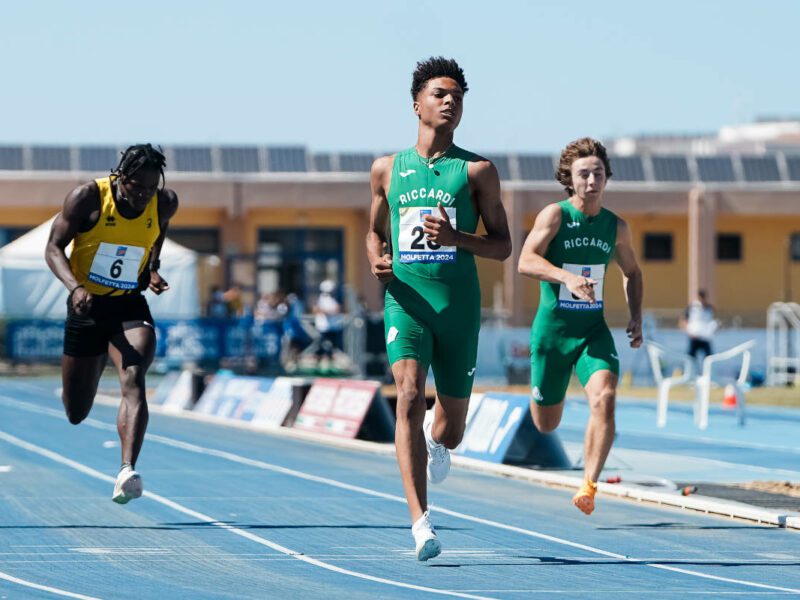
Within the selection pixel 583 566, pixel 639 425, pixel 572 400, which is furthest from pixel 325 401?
pixel 583 566

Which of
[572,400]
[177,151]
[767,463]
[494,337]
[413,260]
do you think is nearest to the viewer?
[413,260]

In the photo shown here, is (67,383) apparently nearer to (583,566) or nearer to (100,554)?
(100,554)

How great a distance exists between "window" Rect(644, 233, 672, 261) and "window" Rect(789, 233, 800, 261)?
3.69 m

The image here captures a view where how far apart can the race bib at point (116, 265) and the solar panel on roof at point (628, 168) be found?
42.8 m

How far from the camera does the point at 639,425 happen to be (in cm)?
2308

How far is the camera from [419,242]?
857 centimetres

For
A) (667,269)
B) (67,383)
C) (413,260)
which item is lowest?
(667,269)

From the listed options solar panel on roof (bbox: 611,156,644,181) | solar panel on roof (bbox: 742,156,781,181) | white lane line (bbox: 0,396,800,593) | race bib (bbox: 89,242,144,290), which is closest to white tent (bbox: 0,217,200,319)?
solar panel on roof (bbox: 611,156,644,181)

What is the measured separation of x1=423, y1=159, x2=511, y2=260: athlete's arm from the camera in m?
8.42

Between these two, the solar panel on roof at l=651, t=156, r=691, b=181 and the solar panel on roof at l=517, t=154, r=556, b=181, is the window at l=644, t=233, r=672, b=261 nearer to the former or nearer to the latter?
the solar panel on roof at l=651, t=156, r=691, b=181

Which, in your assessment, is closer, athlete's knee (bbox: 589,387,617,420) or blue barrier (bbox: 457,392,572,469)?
athlete's knee (bbox: 589,387,617,420)

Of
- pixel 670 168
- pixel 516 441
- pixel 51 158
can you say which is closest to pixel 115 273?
pixel 516 441

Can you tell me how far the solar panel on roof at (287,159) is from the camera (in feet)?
173

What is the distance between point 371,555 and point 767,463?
28.9ft
